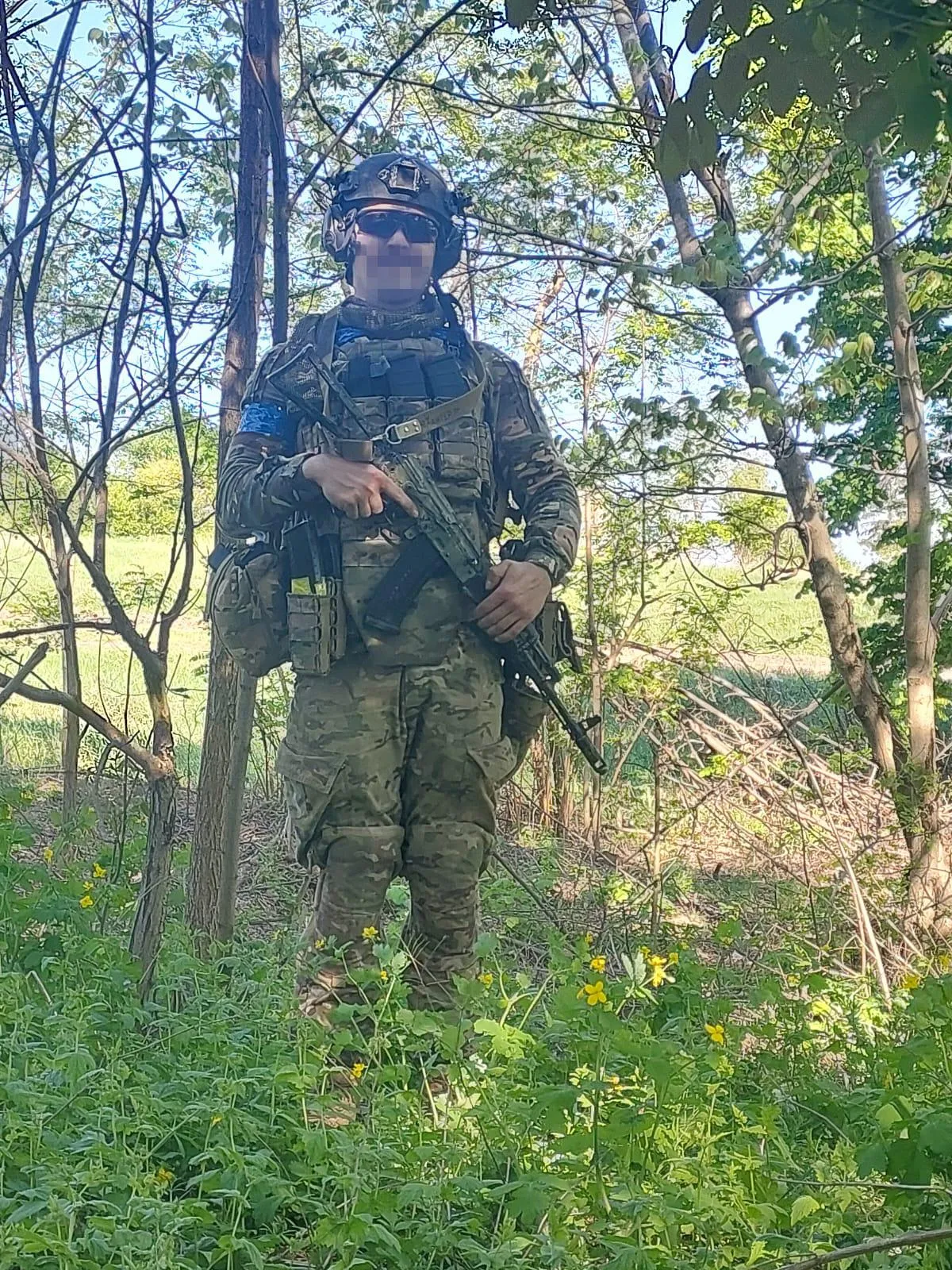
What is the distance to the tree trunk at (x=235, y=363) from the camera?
283 centimetres

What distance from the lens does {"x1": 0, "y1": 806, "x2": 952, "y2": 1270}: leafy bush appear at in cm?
171

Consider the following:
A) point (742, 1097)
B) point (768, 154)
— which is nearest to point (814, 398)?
point (768, 154)

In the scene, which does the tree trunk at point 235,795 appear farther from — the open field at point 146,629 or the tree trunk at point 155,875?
the open field at point 146,629

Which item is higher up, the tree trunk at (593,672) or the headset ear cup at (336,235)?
the headset ear cup at (336,235)

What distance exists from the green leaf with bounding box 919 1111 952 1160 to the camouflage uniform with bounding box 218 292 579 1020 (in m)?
1.18

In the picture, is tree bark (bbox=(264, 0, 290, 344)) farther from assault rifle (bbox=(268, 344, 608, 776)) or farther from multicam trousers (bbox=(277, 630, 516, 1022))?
multicam trousers (bbox=(277, 630, 516, 1022))

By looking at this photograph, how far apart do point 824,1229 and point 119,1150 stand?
1142 mm

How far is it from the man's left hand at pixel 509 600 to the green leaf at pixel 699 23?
1369mm

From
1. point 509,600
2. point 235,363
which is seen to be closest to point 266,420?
point 235,363

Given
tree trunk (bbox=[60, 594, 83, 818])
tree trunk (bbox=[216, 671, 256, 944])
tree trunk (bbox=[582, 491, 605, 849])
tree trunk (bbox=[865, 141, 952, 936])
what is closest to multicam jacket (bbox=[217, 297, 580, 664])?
tree trunk (bbox=[216, 671, 256, 944])

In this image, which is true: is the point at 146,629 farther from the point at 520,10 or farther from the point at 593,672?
the point at 520,10

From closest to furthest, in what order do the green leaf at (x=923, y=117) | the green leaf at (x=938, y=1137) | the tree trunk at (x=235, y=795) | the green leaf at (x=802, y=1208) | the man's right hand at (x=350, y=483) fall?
the green leaf at (x=923, y=117), the green leaf at (x=938, y=1137), the green leaf at (x=802, y=1208), the man's right hand at (x=350, y=483), the tree trunk at (x=235, y=795)

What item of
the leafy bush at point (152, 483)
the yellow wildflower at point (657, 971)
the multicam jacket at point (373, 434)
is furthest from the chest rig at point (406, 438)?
the leafy bush at point (152, 483)

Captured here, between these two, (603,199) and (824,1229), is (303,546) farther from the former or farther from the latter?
(603,199)
